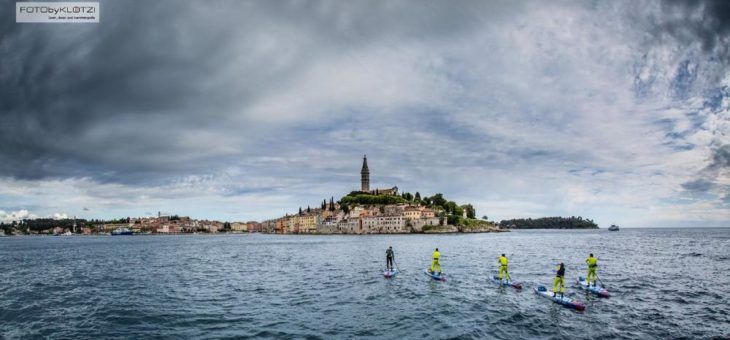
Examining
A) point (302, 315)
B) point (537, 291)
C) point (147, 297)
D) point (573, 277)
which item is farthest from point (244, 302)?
point (573, 277)

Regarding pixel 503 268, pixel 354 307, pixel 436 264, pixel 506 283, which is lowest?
pixel 506 283

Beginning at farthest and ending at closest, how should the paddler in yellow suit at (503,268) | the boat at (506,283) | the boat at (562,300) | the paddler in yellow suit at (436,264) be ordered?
the paddler in yellow suit at (436,264) < the paddler in yellow suit at (503,268) < the boat at (506,283) < the boat at (562,300)

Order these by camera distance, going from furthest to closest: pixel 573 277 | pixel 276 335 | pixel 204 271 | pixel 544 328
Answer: pixel 204 271 < pixel 573 277 < pixel 544 328 < pixel 276 335

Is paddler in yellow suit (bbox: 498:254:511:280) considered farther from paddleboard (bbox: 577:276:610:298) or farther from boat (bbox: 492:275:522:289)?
paddleboard (bbox: 577:276:610:298)

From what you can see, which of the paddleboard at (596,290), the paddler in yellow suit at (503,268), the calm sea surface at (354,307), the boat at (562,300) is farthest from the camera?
the paddler in yellow suit at (503,268)

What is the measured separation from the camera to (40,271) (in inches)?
2438

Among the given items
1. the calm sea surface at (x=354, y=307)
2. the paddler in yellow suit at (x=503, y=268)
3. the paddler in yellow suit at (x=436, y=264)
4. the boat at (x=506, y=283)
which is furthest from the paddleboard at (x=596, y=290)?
the paddler in yellow suit at (x=436, y=264)

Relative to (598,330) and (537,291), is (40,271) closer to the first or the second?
(537,291)

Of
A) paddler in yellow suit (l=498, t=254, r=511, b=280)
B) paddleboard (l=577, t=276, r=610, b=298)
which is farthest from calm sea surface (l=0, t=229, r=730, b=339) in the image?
paddler in yellow suit (l=498, t=254, r=511, b=280)

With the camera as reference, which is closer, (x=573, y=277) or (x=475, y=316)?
(x=475, y=316)

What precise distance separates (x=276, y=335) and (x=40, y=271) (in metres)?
56.8

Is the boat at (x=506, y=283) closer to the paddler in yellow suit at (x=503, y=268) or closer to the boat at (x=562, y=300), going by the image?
the paddler in yellow suit at (x=503, y=268)

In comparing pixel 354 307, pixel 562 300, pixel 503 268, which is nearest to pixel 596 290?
pixel 562 300

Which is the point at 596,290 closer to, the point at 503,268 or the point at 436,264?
the point at 503,268
